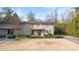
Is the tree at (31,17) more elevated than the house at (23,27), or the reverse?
the tree at (31,17)

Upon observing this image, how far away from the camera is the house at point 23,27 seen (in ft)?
12.0

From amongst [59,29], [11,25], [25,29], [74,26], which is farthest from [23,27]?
[74,26]

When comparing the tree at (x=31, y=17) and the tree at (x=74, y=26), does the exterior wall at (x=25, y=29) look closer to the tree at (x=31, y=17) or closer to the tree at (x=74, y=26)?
the tree at (x=31, y=17)

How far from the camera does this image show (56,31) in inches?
144

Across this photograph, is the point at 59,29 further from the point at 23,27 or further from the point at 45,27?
the point at 23,27

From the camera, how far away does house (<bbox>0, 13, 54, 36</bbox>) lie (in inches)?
143

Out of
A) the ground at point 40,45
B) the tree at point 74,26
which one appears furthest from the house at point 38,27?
the tree at point 74,26

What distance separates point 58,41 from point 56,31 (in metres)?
0.13

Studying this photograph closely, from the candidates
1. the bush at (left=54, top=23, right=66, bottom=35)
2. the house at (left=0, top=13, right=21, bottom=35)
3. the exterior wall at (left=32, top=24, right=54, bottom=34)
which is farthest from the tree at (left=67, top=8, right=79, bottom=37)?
the house at (left=0, top=13, right=21, bottom=35)

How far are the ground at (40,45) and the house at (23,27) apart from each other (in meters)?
0.11
